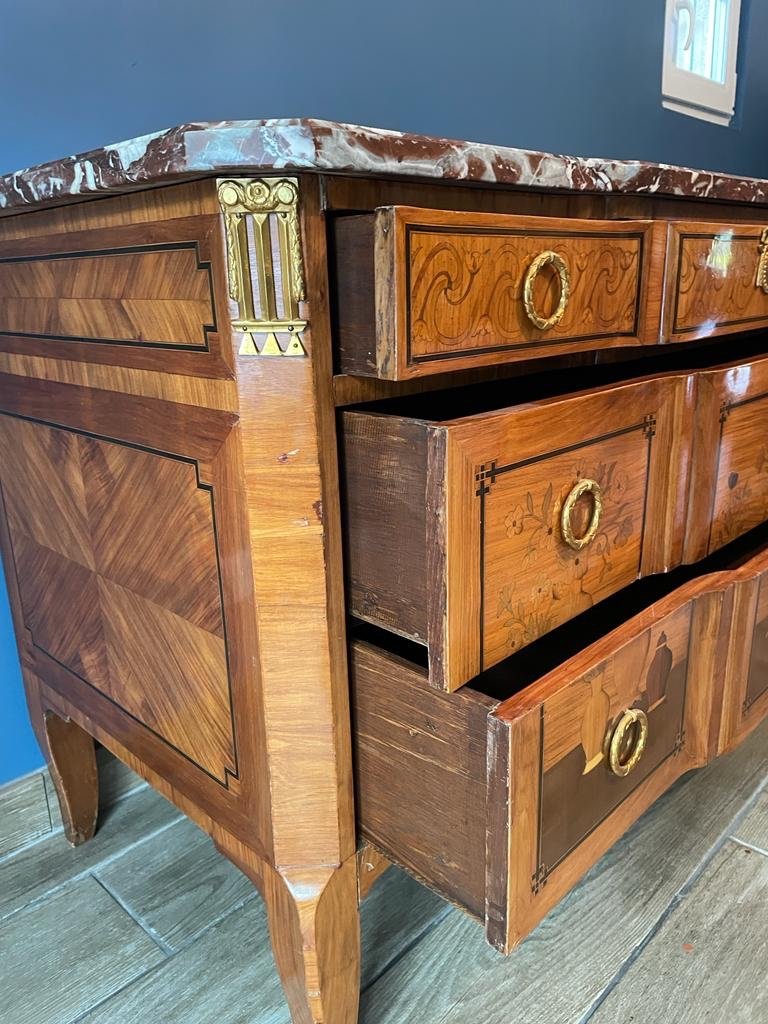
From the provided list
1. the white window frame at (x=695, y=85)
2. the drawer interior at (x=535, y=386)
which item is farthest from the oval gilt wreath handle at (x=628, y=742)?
the white window frame at (x=695, y=85)

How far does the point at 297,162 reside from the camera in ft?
1.39

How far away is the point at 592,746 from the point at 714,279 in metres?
0.46

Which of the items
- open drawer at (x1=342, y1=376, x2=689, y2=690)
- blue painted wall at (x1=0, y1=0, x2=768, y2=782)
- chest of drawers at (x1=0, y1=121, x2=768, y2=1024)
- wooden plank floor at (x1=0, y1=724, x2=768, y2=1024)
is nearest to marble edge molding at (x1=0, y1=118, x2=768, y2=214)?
chest of drawers at (x1=0, y1=121, x2=768, y2=1024)

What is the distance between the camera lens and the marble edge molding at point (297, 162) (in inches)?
16.7

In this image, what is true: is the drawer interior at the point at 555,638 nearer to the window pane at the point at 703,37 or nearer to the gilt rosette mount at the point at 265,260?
the gilt rosette mount at the point at 265,260

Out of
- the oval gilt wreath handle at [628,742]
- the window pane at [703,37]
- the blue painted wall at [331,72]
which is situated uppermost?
the window pane at [703,37]

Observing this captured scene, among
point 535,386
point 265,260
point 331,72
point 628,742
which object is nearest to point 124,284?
point 265,260

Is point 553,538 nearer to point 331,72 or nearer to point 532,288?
point 532,288

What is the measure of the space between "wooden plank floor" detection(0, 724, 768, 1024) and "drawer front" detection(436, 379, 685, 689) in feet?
1.39

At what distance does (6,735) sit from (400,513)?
74 centimetres

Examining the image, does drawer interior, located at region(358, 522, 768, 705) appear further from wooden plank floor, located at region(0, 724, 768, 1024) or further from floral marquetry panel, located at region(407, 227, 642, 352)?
wooden plank floor, located at region(0, 724, 768, 1024)

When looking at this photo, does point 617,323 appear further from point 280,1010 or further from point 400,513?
point 280,1010

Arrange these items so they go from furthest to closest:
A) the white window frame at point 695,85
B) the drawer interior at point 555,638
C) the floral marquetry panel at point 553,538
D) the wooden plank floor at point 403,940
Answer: the white window frame at point 695,85
the wooden plank floor at point 403,940
the drawer interior at point 555,638
the floral marquetry panel at point 553,538

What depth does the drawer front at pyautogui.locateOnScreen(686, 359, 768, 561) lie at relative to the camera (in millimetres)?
720
